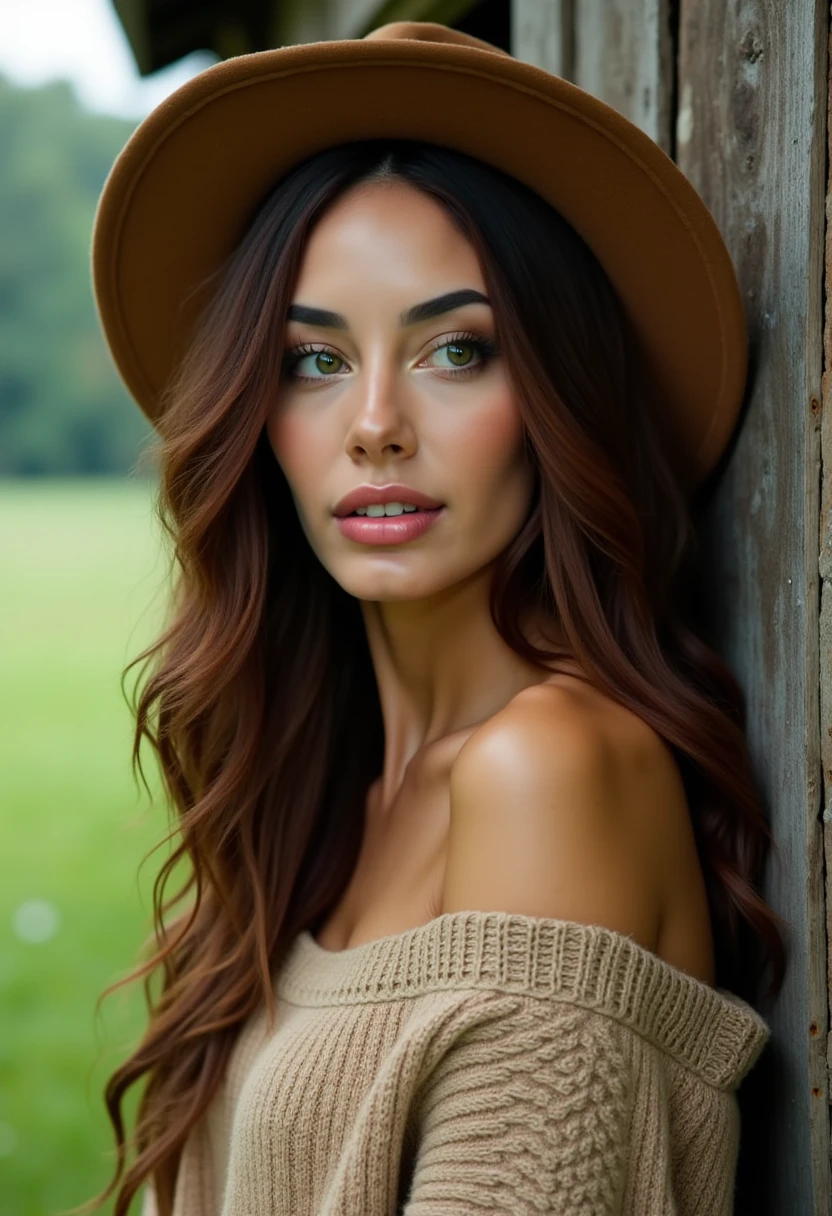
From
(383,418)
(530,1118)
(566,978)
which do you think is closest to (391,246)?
(383,418)

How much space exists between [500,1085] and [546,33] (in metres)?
2.06

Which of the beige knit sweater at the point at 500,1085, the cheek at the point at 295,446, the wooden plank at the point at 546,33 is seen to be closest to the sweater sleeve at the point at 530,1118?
the beige knit sweater at the point at 500,1085

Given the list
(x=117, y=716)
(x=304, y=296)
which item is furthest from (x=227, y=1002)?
(x=117, y=716)

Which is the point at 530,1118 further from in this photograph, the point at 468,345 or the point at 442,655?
the point at 468,345

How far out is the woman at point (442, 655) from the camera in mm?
1448

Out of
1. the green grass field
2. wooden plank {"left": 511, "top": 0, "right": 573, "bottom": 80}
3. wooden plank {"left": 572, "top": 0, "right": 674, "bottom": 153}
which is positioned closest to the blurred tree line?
the green grass field

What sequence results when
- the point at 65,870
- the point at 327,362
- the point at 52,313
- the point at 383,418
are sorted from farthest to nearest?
the point at 52,313 → the point at 65,870 → the point at 327,362 → the point at 383,418

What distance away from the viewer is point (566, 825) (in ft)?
4.72

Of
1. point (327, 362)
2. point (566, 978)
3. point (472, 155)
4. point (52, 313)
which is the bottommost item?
point (566, 978)

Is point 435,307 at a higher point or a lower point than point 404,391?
higher

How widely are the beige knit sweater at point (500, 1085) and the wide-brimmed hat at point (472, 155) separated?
82 centimetres

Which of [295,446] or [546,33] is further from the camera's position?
[546,33]

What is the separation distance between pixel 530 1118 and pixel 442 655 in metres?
0.75

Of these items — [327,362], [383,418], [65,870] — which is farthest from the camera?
[65,870]
